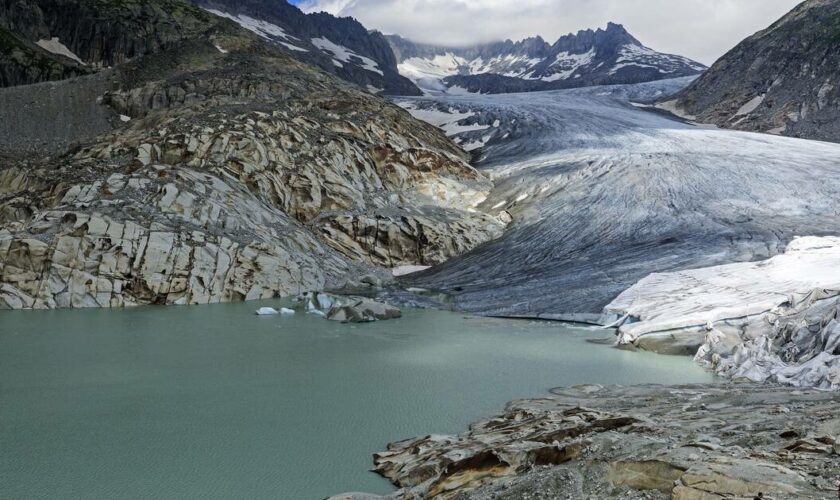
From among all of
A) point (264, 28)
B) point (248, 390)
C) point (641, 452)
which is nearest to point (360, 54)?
point (264, 28)

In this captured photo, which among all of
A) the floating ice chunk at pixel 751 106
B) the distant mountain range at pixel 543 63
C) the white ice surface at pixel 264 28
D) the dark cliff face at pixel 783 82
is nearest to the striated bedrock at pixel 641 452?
the dark cliff face at pixel 783 82

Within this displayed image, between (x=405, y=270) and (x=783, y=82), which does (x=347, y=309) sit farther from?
(x=783, y=82)

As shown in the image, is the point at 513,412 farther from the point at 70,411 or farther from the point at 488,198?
the point at 488,198

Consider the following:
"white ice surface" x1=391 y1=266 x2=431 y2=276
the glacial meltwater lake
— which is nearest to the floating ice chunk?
"white ice surface" x1=391 y1=266 x2=431 y2=276

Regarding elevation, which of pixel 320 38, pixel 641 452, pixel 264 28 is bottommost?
pixel 641 452

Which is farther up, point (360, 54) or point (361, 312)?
point (360, 54)

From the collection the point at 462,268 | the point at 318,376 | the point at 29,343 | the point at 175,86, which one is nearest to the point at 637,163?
the point at 462,268

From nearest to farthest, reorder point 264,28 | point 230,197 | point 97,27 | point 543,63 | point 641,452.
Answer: point 641,452 → point 230,197 → point 97,27 → point 264,28 → point 543,63

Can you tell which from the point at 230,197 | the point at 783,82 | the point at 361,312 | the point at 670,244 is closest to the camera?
the point at 361,312
